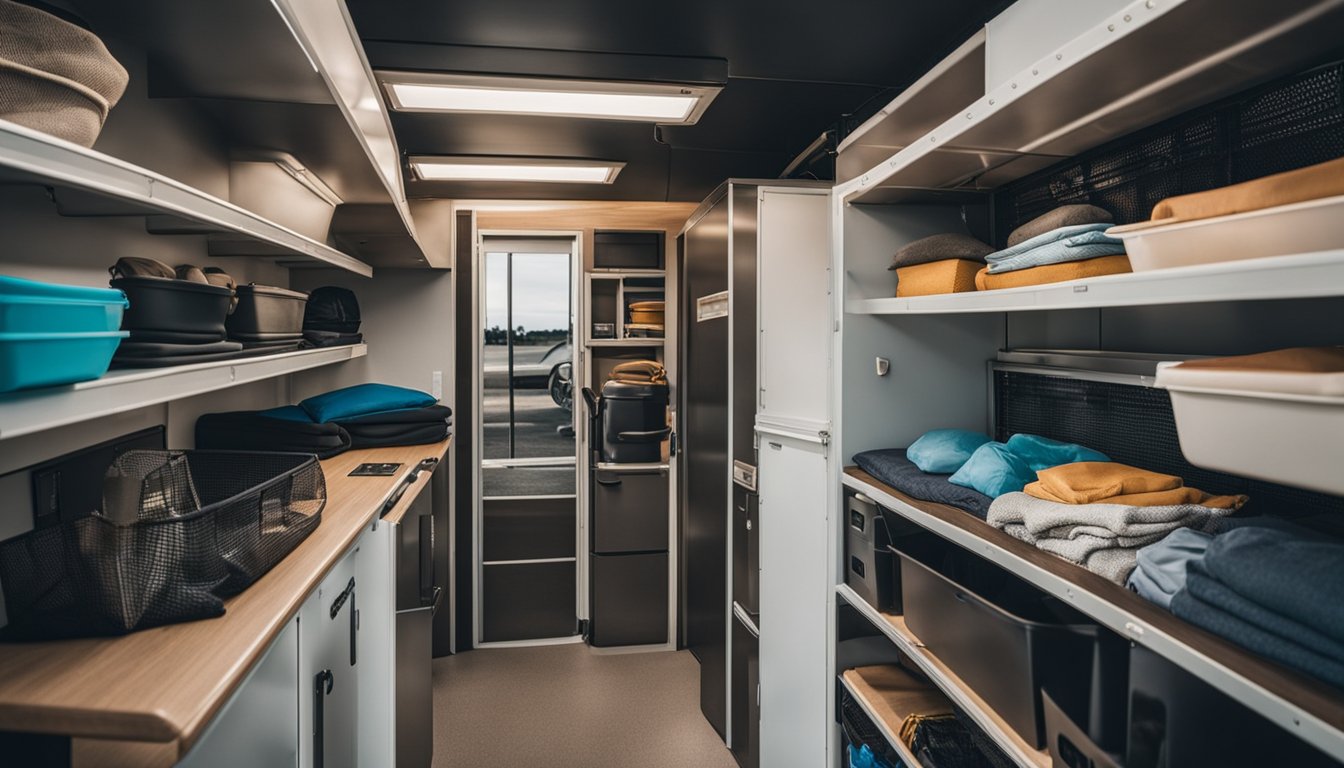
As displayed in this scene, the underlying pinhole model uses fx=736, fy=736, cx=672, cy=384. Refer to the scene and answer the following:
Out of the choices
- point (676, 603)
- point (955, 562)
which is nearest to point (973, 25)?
point (955, 562)

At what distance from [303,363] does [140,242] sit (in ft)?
1.61

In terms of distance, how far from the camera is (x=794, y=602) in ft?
8.35

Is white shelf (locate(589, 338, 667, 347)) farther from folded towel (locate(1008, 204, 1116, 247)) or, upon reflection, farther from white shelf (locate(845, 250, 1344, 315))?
folded towel (locate(1008, 204, 1116, 247))

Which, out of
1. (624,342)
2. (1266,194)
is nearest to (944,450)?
(1266,194)

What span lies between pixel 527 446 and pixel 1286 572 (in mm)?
3995

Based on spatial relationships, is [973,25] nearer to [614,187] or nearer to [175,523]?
[614,187]

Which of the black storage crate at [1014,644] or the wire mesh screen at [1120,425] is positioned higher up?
the wire mesh screen at [1120,425]

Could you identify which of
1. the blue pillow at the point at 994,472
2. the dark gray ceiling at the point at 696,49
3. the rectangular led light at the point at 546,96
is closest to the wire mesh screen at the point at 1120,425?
the blue pillow at the point at 994,472

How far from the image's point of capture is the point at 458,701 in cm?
357

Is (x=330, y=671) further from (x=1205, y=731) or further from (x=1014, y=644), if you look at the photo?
(x=1205, y=731)

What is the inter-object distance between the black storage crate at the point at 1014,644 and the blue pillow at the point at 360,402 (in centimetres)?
228

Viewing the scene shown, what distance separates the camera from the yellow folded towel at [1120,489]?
1.24m

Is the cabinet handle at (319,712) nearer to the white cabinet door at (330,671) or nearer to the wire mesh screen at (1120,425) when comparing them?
the white cabinet door at (330,671)

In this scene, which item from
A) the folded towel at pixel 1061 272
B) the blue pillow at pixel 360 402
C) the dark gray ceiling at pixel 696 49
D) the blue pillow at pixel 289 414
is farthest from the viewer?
the blue pillow at pixel 360 402
